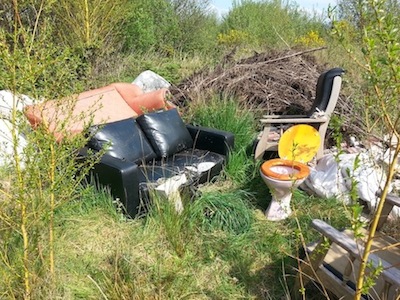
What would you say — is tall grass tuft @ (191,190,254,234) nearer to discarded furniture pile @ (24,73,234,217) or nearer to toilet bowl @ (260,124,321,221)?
discarded furniture pile @ (24,73,234,217)

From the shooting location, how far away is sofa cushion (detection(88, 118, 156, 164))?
3.56 m

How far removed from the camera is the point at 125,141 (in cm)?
376

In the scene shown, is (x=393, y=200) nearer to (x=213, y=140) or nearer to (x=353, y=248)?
(x=353, y=248)

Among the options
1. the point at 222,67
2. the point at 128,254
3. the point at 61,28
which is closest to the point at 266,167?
the point at 128,254

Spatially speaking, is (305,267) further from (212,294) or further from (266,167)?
(266,167)

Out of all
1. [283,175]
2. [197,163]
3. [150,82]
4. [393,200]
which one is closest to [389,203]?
[393,200]

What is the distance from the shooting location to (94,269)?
255cm

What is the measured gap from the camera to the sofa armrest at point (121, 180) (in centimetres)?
310

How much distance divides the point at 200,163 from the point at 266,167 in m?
0.73

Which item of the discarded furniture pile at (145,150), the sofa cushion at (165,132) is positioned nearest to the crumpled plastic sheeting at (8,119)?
the discarded furniture pile at (145,150)

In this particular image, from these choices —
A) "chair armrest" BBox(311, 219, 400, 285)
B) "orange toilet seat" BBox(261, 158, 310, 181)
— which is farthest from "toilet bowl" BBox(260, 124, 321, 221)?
"chair armrest" BBox(311, 219, 400, 285)

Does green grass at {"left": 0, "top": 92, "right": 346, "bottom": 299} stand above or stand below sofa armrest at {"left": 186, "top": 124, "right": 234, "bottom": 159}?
below

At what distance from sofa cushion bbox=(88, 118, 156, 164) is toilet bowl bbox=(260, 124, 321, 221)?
1.23 m

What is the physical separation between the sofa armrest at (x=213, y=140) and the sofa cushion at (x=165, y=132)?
9cm
